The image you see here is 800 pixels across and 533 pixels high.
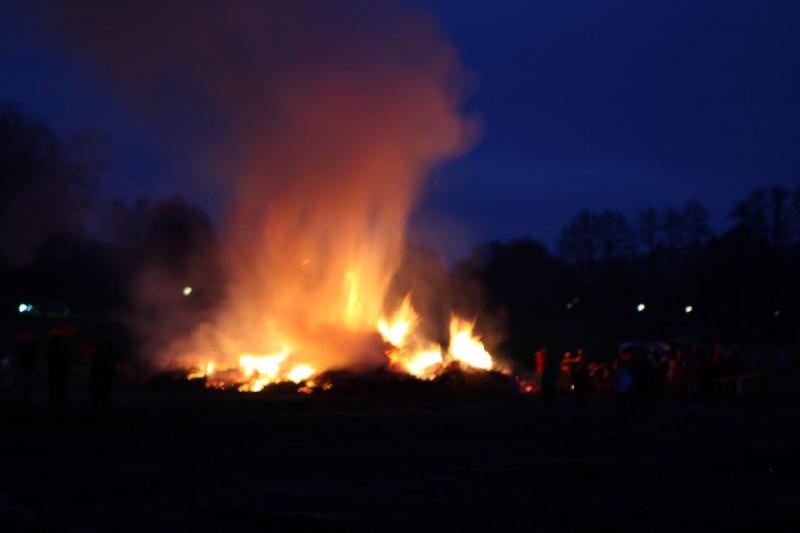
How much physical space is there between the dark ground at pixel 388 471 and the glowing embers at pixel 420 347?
8830 millimetres

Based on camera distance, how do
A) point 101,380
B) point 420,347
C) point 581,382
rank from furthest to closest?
point 420,347 < point 581,382 < point 101,380

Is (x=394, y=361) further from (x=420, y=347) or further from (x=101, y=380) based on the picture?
(x=101, y=380)

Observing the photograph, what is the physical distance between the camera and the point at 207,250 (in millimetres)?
60656

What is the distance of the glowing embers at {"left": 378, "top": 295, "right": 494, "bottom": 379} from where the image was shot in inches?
1240

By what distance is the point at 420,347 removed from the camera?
33.5 meters

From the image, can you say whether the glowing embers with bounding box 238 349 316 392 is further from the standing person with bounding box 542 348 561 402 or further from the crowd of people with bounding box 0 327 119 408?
the standing person with bounding box 542 348 561 402

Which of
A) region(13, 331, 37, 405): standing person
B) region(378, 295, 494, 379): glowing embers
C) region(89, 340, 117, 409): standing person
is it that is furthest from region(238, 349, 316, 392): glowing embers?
region(89, 340, 117, 409): standing person

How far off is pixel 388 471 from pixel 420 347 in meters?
20.2

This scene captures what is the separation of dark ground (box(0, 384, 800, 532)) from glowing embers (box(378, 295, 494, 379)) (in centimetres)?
883

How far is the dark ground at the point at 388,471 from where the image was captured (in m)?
10.0

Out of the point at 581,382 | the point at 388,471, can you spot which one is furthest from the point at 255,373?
the point at 388,471

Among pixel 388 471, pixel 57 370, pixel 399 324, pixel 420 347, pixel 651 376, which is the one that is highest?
pixel 399 324

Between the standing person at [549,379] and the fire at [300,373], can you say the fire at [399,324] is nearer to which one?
the fire at [300,373]

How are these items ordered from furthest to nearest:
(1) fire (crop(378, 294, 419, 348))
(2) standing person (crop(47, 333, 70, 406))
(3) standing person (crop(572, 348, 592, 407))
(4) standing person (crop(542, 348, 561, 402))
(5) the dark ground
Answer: (1) fire (crop(378, 294, 419, 348)) < (4) standing person (crop(542, 348, 561, 402)) < (3) standing person (crop(572, 348, 592, 407)) < (2) standing person (crop(47, 333, 70, 406)) < (5) the dark ground
